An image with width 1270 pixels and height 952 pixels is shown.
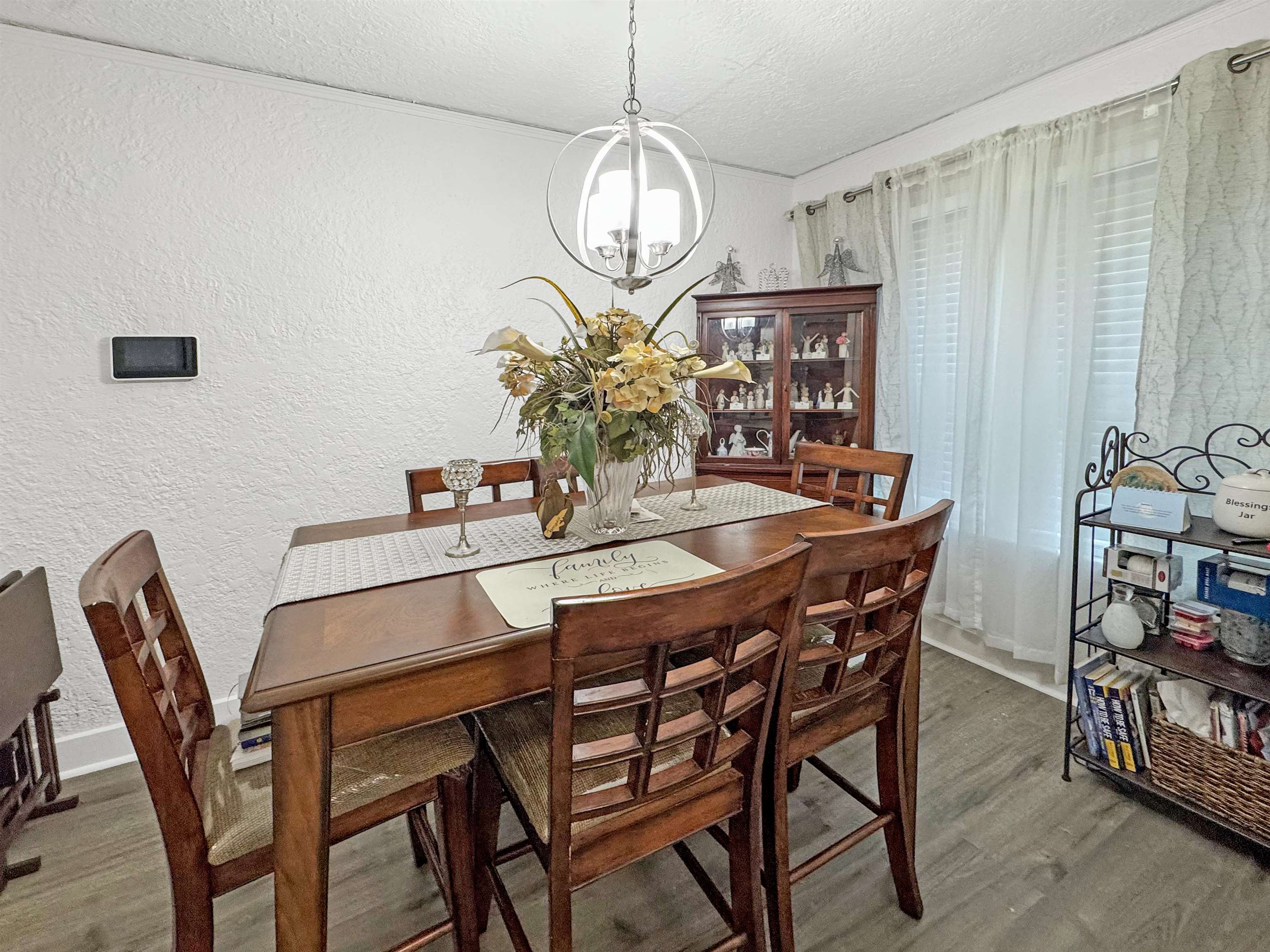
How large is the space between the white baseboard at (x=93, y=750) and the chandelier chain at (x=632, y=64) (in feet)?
7.40

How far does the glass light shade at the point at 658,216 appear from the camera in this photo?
161 cm

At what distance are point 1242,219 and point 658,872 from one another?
2428mm

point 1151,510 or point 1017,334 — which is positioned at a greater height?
point 1017,334

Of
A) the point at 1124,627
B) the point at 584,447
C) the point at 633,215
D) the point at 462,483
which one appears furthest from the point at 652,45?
the point at 1124,627

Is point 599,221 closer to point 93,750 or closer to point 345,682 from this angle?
point 345,682

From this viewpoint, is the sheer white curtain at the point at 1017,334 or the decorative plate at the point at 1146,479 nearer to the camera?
the decorative plate at the point at 1146,479

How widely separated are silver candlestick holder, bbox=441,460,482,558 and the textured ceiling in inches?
53.1

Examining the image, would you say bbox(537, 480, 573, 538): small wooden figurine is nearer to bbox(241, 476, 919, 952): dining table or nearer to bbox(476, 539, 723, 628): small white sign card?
bbox(476, 539, 723, 628): small white sign card

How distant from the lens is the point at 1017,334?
7.71ft

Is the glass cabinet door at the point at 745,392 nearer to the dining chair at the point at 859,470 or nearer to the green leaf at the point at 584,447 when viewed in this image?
the dining chair at the point at 859,470

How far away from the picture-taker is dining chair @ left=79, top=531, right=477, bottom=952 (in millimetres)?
924

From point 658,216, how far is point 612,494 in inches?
29.1

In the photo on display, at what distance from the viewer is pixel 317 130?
2238 millimetres

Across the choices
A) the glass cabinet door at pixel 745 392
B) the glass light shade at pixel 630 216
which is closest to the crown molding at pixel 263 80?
the glass light shade at pixel 630 216
